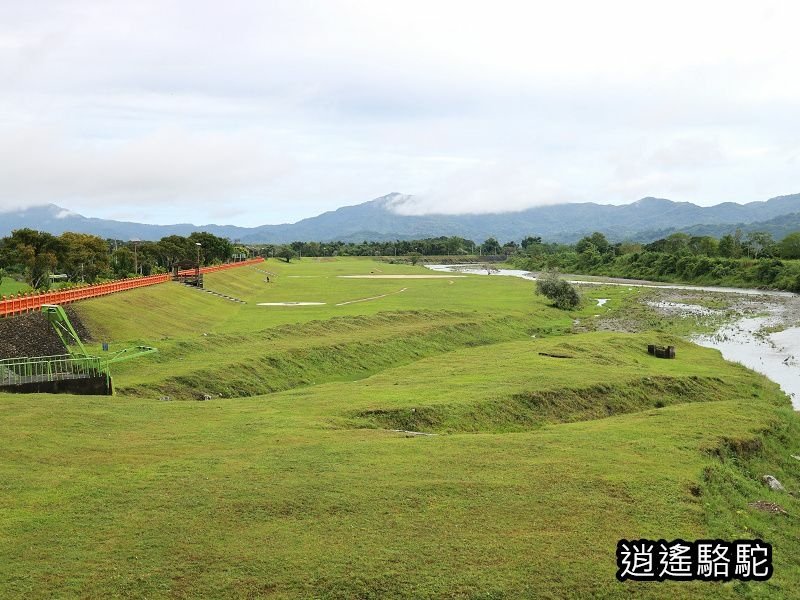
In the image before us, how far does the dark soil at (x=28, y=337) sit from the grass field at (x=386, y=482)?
5.15 meters

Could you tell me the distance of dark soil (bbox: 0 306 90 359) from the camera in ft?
123

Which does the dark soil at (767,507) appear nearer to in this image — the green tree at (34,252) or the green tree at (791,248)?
the green tree at (34,252)

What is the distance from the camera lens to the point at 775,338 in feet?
208

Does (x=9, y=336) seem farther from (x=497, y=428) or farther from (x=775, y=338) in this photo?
(x=775, y=338)

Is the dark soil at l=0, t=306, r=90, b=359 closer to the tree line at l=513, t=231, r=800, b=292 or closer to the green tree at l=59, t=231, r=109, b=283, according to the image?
the green tree at l=59, t=231, r=109, b=283

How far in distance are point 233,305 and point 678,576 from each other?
238ft

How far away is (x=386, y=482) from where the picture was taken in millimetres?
18609

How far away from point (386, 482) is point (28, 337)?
95.6 feet

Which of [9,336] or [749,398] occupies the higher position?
[9,336]

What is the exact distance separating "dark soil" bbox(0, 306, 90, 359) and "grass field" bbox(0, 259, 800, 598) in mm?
5147

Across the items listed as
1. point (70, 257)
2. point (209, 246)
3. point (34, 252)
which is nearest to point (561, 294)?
point (70, 257)

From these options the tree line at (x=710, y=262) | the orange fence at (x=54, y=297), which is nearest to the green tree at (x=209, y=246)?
the orange fence at (x=54, y=297)

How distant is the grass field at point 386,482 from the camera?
13984 millimetres

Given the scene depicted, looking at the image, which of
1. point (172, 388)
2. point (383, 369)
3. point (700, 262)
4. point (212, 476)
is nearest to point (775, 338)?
point (383, 369)
